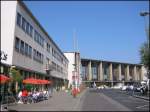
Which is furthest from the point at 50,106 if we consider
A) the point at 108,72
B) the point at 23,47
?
the point at 108,72

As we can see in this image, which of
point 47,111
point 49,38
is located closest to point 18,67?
point 47,111

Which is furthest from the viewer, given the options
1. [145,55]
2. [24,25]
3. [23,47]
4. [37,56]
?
[37,56]

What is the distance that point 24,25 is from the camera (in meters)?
36.4

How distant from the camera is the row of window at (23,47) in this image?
33062 mm

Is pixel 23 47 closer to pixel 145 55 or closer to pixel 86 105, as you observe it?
pixel 86 105

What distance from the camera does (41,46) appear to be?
165 ft

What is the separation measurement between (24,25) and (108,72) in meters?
141

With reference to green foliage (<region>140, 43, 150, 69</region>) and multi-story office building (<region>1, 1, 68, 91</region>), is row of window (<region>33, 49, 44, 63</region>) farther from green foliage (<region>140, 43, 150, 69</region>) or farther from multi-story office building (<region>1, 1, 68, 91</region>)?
green foliage (<region>140, 43, 150, 69</region>)

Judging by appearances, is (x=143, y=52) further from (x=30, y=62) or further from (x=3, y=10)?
(x=3, y=10)

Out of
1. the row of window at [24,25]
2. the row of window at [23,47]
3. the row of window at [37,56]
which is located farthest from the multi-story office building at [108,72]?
the row of window at [23,47]

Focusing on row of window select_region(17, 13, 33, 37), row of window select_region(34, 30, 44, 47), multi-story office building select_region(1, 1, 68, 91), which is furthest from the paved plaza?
row of window select_region(34, 30, 44, 47)

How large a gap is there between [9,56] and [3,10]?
493 cm

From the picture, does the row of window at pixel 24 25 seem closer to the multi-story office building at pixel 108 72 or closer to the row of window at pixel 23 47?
the row of window at pixel 23 47

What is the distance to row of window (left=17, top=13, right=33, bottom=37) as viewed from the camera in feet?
110
